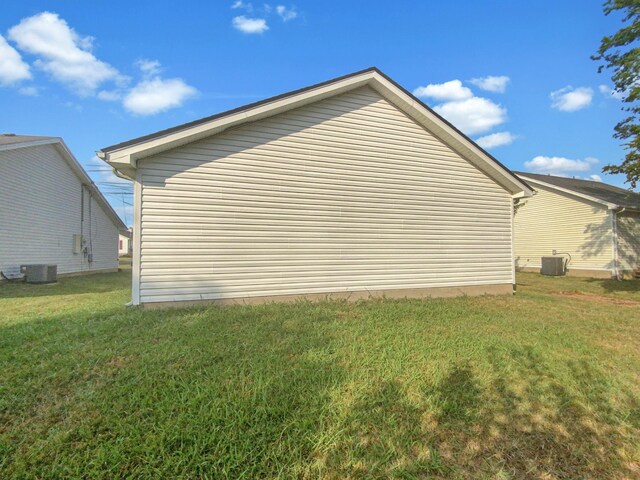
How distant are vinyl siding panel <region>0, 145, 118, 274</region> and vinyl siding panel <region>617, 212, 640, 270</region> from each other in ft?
77.0

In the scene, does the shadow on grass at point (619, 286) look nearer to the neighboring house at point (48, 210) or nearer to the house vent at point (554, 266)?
the house vent at point (554, 266)

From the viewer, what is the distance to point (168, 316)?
5500 millimetres

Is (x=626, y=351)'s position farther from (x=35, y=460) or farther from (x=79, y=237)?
(x=79, y=237)

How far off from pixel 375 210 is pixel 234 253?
3260 mm

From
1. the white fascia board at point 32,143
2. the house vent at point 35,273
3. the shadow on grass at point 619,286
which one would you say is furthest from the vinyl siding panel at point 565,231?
the white fascia board at point 32,143

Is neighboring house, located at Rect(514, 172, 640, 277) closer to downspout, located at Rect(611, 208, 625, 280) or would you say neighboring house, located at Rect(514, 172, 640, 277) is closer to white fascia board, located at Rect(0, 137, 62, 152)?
downspout, located at Rect(611, 208, 625, 280)

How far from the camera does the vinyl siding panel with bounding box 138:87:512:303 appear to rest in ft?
20.7

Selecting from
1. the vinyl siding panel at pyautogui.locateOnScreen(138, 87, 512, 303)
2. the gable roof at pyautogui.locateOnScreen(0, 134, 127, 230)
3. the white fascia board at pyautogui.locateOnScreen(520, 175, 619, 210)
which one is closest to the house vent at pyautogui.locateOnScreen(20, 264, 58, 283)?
the gable roof at pyautogui.locateOnScreen(0, 134, 127, 230)

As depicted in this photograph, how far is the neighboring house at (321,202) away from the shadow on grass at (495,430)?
4.29 meters

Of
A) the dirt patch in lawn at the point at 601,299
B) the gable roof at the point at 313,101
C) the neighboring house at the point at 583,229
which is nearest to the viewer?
the gable roof at the point at 313,101

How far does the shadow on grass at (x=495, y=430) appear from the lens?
2.21 metres

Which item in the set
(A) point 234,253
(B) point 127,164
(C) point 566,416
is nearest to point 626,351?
(C) point 566,416

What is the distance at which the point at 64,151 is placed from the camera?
47.2 ft

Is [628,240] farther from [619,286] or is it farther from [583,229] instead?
[619,286]
